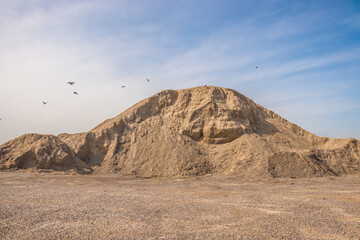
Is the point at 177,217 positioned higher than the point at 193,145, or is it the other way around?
the point at 193,145

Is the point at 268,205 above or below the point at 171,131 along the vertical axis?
below

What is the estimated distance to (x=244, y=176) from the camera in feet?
73.2

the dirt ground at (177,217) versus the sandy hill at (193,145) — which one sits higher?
the sandy hill at (193,145)

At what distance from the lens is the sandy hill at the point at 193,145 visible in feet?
78.1

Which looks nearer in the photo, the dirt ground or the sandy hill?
the dirt ground

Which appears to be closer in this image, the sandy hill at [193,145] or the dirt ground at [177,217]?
the dirt ground at [177,217]

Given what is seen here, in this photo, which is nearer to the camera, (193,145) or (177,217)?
(177,217)

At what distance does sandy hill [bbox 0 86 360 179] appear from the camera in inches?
937

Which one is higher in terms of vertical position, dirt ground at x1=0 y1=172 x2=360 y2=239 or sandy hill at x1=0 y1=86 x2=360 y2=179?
sandy hill at x1=0 y1=86 x2=360 y2=179

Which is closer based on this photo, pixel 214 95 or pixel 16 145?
pixel 16 145

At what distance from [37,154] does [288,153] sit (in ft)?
73.6

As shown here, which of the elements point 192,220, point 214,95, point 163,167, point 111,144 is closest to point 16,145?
point 111,144

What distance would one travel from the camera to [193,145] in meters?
28.6

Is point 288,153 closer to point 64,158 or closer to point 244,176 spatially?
point 244,176
